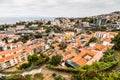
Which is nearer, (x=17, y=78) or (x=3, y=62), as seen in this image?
(x=17, y=78)

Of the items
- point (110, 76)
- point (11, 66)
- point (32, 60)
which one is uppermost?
point (110, 76)

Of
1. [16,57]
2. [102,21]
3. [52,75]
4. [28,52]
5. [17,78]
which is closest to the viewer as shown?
[17,78]

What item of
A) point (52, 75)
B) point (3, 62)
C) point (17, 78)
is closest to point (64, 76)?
point (52, 75)

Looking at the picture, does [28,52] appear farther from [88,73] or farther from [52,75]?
[88,73]

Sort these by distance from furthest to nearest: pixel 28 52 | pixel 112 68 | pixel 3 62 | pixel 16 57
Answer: pixel 28 52 → pixel 16 57 → pixel 3 62 → pixel 112 68

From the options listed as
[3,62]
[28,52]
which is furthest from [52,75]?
[28,52]

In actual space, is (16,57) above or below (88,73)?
below

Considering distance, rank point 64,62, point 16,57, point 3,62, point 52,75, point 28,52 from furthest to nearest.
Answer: point 28,52 < point 16,57 < point 3,62 < point 64,62 < point 52,75

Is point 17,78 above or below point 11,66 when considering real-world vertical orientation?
above

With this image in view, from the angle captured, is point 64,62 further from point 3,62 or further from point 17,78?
point 3,62
